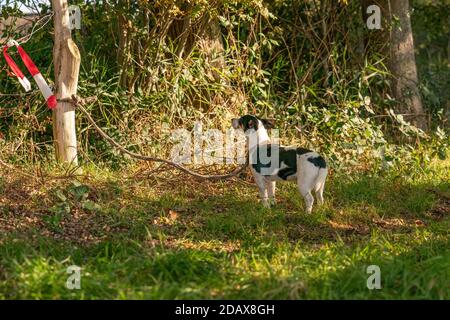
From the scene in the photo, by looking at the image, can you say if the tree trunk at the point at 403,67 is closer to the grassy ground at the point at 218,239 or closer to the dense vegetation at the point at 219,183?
the dense vegetation at the point at 219,183

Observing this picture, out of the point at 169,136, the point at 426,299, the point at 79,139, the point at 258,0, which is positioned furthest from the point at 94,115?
the point at 426,299

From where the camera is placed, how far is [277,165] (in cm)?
679

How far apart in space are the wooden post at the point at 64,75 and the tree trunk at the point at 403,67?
4858mm

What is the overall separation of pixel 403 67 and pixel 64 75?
17.0 feet

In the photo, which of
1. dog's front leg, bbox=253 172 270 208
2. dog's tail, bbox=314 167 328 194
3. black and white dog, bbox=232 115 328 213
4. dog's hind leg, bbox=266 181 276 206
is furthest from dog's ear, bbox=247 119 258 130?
dog's tail, bbox=314 167 328 194

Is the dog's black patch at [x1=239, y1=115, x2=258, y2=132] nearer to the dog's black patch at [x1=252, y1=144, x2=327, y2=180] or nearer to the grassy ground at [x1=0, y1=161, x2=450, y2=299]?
the dog's black patch at [x1=252, y1=144, x2=327, y2=180]

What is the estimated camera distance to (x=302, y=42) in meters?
10.0

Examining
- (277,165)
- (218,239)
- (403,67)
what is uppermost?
(403,67)

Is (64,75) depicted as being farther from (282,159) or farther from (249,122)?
(282,159)

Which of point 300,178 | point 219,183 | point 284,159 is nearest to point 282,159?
point 284,159

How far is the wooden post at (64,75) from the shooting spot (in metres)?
7.31
